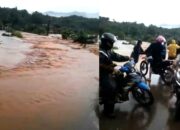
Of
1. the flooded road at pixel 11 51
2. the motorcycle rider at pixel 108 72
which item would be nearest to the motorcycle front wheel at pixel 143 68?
the motorcycle rider at pixel 108 72

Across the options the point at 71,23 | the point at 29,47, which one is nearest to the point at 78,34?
the point at 71,23

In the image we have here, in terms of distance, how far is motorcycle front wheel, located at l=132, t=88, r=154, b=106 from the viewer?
1.48m

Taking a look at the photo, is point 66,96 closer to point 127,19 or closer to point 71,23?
point 71,23

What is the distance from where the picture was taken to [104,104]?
1.50 metres

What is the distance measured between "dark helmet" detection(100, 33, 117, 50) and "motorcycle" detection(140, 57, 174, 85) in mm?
205

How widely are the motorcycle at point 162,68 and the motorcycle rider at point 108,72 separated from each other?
12cm

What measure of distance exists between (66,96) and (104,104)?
22cm

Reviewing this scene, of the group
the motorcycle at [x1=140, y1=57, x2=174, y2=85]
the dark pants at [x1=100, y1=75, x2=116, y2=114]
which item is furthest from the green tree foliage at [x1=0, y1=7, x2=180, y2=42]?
the dark pants at [x1=100, y1=75, x2=116, y2=114]

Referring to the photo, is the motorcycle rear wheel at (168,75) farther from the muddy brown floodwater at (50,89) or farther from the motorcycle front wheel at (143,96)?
the muddy brown floodwater at (50,89)

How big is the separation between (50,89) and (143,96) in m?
0.51

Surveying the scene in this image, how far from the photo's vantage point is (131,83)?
59.2 inches

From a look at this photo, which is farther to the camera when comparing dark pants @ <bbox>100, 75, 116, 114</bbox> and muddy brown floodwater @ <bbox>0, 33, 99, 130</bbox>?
dark pants @ <bbox>100, 75, 116, 114</bbox>

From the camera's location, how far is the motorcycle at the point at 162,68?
149 centimetres

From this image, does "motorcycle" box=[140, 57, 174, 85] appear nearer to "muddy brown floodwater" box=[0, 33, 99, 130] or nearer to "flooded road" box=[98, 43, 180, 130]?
"flooded road" box=[98, 43, 180, 130]
